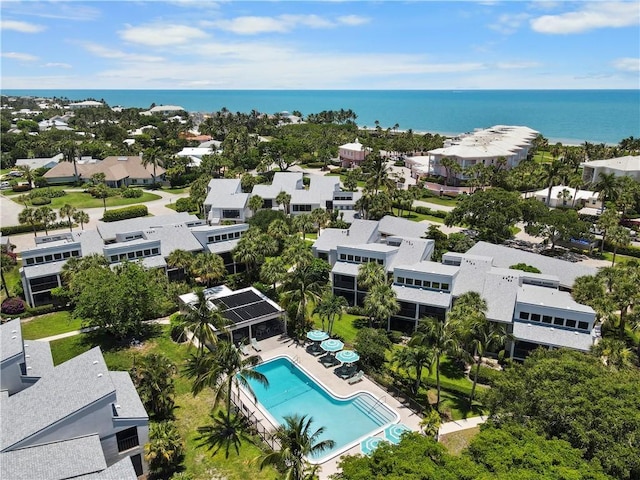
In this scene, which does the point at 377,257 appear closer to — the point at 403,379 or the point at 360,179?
the point at 403,379

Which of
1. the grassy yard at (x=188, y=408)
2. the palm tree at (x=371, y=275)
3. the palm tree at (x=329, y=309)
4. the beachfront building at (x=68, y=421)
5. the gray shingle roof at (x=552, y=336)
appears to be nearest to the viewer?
the beachfront building at (x=68, y=421)

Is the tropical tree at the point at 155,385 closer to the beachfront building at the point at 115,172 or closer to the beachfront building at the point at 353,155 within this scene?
the beachfront building at the point at 115,172

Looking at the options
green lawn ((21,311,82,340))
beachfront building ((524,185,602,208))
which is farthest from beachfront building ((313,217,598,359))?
beachfront building ((524,185,602,208))

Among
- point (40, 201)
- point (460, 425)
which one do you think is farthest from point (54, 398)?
point (40, 201)

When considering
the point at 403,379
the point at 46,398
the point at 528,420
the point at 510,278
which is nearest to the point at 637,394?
the point at 528,420

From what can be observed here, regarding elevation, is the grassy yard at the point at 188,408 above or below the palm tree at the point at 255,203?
below

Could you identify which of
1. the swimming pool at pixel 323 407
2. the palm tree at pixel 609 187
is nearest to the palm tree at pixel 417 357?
the swimming pool at pixel 323 407

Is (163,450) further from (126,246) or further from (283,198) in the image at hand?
(283,198)
